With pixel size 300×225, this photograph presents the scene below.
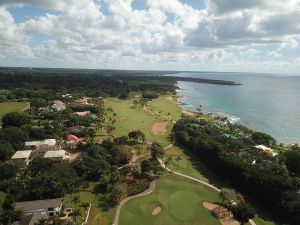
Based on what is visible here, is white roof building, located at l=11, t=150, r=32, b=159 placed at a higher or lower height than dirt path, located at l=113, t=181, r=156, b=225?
higher

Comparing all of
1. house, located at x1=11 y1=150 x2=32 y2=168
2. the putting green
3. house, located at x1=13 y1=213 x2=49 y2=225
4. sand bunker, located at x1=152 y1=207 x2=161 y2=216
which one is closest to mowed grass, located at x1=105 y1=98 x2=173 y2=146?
the putting green

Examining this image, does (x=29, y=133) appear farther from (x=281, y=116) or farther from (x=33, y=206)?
(x=281, y=116)

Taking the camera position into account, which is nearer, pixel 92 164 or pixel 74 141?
pixel 92 164

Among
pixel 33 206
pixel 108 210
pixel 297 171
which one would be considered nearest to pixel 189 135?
pixel 297 171

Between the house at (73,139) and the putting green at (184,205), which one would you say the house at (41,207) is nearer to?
the putting green at (184,205)

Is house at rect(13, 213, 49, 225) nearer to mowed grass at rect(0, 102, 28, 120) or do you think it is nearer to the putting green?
the putting green

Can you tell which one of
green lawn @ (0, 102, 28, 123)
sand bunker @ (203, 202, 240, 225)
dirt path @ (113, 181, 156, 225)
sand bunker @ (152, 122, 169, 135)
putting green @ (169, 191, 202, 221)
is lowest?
green lawn @ (0, 102, 28, 123)
